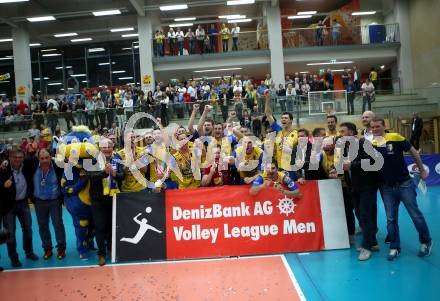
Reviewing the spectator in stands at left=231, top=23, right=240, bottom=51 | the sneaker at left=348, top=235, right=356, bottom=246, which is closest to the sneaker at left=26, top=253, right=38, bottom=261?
the sneaker at left=348, top=235, right=356, bottom=246

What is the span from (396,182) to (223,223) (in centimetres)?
291

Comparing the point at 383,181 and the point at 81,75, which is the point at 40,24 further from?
the point at 383,181

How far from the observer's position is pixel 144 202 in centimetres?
751

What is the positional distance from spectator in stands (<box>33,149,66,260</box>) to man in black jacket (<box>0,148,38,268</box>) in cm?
19

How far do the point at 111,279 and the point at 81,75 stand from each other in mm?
28919

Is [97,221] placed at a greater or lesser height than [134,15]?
lesser

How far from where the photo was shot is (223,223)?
7.42 meters

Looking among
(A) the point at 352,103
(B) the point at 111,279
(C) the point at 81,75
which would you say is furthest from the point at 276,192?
(C) the point at 81,75

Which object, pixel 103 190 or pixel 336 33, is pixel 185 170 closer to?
pixel 103 190

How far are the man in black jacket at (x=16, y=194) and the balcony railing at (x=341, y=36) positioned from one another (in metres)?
22.7

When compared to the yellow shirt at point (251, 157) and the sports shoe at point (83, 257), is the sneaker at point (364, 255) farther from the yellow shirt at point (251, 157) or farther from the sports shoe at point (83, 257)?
the sports shoe at point (83, 257)

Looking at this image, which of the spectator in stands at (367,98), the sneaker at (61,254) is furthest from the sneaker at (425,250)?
the spectator in stands at (367,98)

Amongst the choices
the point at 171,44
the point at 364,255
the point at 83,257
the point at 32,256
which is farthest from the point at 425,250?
the point at 171,44

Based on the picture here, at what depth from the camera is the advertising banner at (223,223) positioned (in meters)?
7.37
